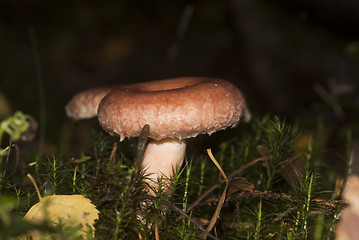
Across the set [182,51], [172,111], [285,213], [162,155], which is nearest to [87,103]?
[162,155]

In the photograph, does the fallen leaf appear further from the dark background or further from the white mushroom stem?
the dark background

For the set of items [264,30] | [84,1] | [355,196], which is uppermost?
[84,1]

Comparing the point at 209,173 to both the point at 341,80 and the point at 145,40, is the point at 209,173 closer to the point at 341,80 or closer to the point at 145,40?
the point at 341,80

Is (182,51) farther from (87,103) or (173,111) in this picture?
(173,111)

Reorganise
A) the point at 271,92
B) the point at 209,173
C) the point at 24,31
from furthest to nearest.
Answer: the point at 24,31 < the point at 271,92 < the point at 209,173

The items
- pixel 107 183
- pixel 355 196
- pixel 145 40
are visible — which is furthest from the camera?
pixel 145 40

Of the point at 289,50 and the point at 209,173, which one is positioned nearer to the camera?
the point at 209,173

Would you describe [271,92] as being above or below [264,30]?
below

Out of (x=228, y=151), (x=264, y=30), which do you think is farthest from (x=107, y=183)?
(x=264, y=30)
